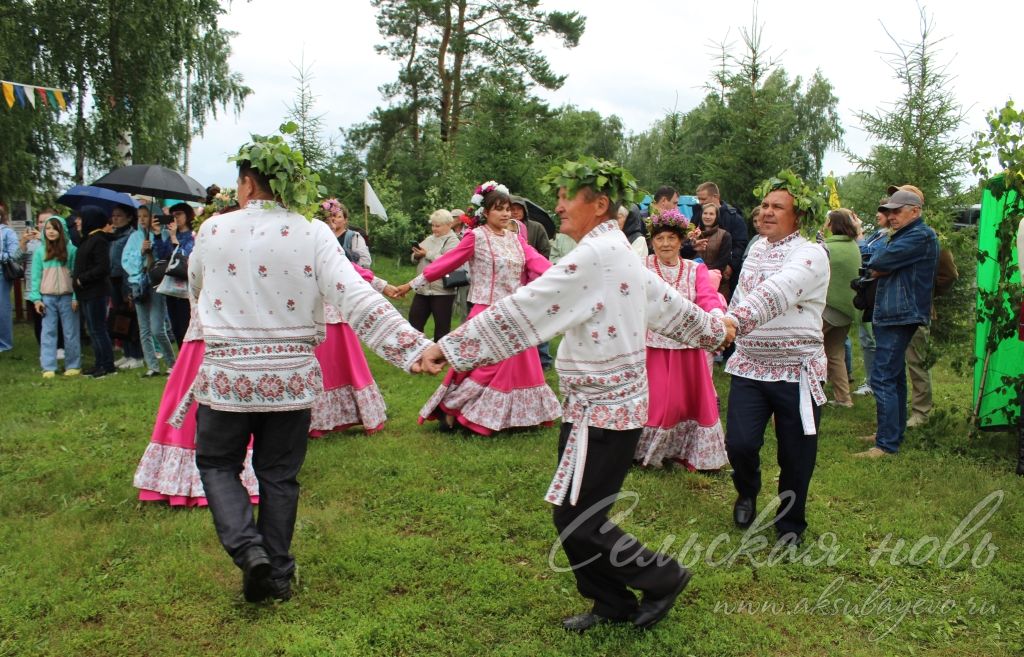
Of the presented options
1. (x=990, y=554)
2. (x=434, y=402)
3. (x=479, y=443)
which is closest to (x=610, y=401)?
(x=990, y=554)

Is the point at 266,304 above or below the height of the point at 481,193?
below

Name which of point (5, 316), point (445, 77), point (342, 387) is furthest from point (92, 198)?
point (445, 77)

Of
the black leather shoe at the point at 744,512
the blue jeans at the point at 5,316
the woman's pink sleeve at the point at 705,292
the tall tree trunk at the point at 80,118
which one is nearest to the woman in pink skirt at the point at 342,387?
the woman's pink sleeve at the point at 705,292

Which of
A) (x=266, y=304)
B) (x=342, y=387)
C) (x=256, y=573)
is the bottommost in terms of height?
(x=256, y=573)

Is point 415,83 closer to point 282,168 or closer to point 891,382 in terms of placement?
→ point 891,382

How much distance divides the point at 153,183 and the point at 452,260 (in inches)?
210

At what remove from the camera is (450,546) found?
4633 millimetres

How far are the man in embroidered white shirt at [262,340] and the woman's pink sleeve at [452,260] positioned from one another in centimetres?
269

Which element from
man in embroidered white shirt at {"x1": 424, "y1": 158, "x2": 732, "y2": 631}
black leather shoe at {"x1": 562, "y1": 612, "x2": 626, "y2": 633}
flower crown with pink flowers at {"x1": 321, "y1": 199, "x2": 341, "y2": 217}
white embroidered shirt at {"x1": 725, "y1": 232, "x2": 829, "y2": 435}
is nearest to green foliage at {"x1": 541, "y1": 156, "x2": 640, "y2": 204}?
man in embroidered white shirt at {"x1": 424, "y1": 158, "x2": 732, "y2": 631}

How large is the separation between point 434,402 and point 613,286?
3.94m

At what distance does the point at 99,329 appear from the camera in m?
9.77

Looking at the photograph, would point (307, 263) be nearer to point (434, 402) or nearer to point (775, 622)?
point (775, 622)

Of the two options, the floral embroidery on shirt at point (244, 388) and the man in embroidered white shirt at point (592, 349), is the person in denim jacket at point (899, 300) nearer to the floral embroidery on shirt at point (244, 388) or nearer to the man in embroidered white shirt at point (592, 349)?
the man in embroidered white shirt at point (592, 349)

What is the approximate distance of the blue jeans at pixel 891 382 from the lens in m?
6.44
